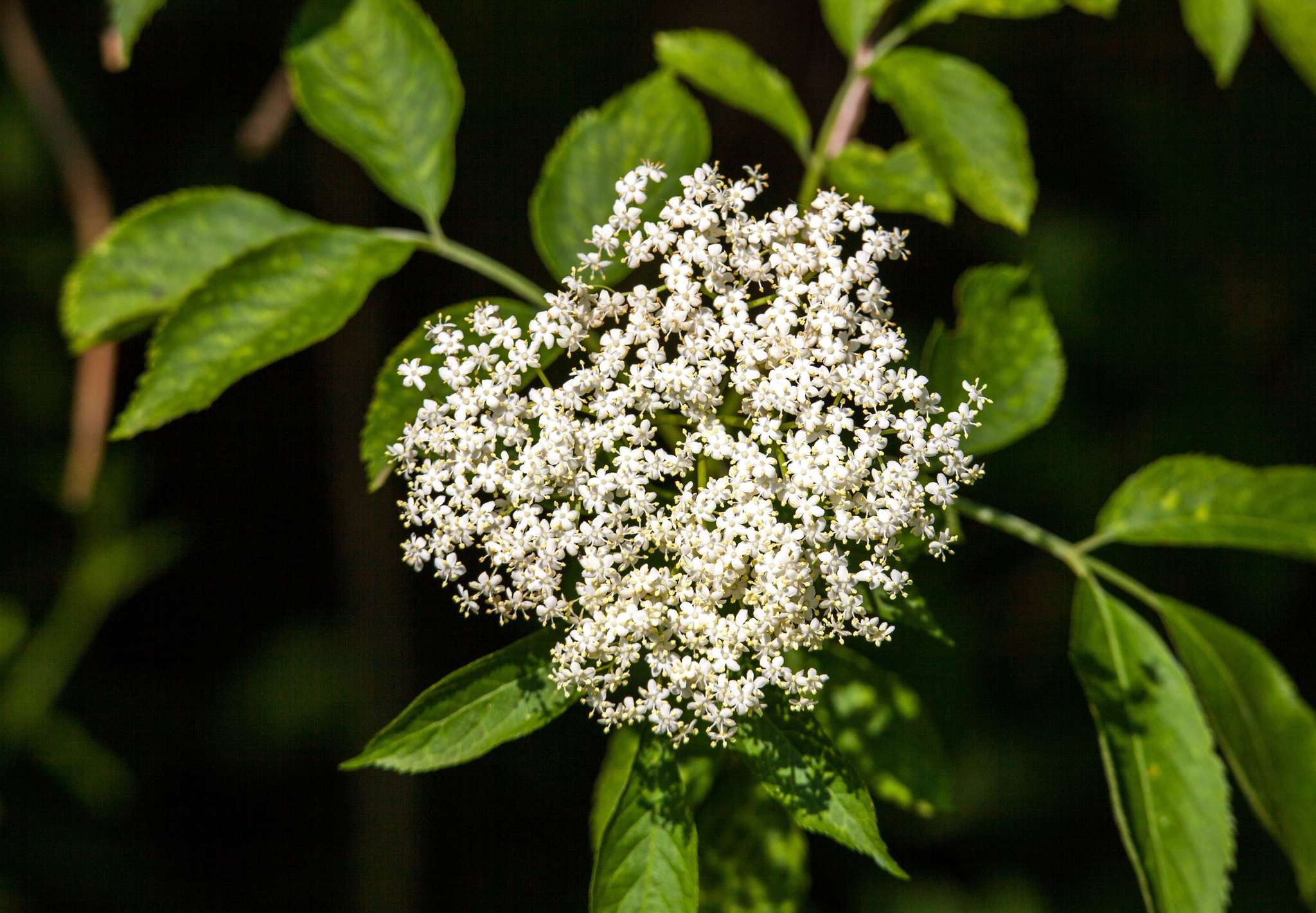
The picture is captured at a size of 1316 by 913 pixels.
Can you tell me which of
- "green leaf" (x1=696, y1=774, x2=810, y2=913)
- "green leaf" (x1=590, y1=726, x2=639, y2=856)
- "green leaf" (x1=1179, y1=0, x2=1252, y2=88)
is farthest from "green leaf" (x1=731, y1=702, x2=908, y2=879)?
"green leaf" (x1=1179, y1=0, x2=1252, y2=88)

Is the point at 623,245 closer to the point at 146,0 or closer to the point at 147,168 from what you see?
the point at 146,0

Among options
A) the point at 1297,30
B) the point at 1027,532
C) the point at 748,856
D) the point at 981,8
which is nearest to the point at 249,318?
the point at 748,856

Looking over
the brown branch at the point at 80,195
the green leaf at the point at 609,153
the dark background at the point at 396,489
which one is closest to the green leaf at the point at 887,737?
the green leaf at the point at 609,153

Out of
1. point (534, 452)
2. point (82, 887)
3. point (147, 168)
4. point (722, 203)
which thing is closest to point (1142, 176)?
point (722, 203)

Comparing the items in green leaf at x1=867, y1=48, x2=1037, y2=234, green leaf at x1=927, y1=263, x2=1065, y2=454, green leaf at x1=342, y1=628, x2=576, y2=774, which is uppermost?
green leaf at x1=867, y1=48, x2=1037, y2=234

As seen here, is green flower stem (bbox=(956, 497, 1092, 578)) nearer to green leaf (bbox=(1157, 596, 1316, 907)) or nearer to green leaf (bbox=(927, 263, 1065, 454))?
green leaf (bbox=(927, 263, 1065, 454))

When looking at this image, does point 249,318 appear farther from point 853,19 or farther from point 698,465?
point 853,19
